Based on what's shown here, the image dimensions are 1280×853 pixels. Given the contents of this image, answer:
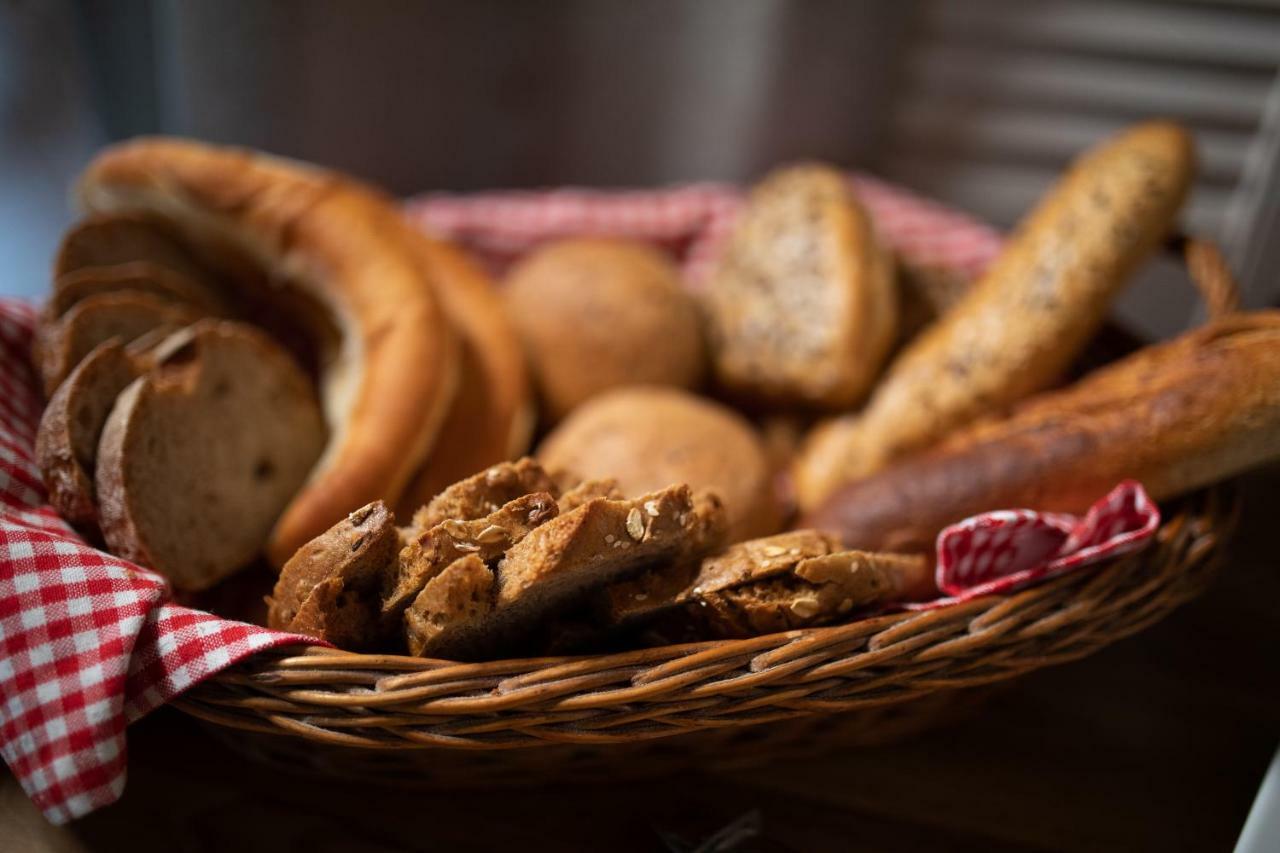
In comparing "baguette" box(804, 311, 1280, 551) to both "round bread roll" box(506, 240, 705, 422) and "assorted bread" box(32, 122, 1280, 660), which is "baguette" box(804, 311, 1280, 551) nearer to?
"assorted bread" box(32, 122, 1280, 660)

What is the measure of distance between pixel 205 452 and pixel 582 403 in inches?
26.4

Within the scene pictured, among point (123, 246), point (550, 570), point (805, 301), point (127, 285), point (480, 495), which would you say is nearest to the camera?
point (550, 570)

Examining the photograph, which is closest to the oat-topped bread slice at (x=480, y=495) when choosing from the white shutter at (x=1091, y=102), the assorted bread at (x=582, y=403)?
the assorted bread at (x=582, y=403)

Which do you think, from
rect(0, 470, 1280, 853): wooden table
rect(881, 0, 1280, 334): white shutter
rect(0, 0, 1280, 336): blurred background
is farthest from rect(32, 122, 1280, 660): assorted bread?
rect(881, 0, 1280, 334): white shutter

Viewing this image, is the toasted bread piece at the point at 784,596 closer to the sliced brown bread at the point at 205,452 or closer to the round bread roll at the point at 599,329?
the sliced brown bread at the point at 205,452

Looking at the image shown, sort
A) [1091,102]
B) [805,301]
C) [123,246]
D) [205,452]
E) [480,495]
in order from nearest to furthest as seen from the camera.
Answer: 1. [480,495]
2. [205,452]
3. [123,246]
4. [805,301]
5. [1091,102]

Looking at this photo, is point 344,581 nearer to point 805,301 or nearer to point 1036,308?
point 805,301

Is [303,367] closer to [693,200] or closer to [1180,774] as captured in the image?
[693,200]

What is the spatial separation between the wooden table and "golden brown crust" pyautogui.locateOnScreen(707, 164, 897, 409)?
1.95ft

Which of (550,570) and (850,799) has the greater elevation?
(550,570)

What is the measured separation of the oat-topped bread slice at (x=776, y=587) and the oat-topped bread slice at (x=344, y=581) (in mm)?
299

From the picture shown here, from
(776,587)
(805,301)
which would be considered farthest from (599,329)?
(776,587)

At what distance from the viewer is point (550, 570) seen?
0.81m

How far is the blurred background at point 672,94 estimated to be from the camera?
6.35 ft
